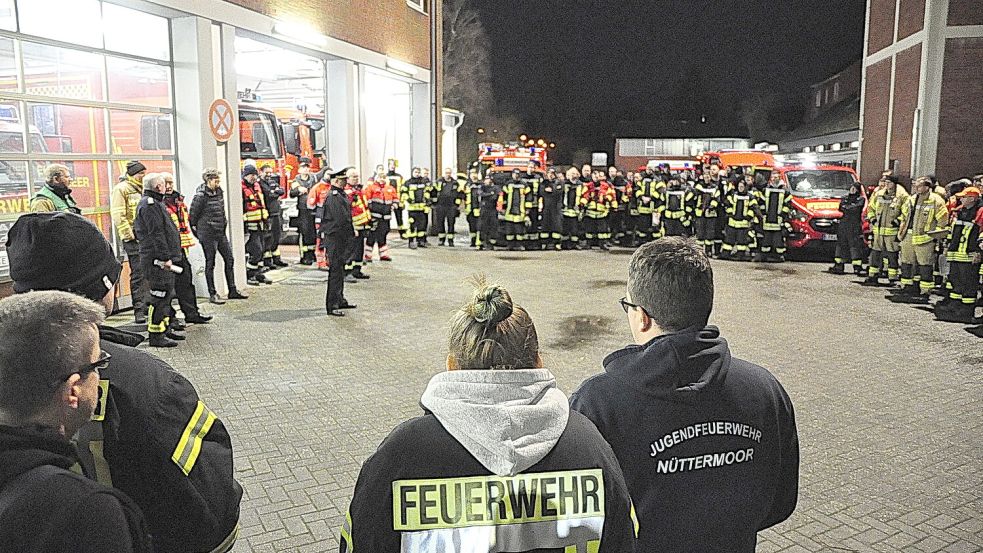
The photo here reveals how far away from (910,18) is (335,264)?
17.0 metres

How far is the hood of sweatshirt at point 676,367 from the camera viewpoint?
243cm

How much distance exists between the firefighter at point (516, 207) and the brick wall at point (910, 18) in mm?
10411

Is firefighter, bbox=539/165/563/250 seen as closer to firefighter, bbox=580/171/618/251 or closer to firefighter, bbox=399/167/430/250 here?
firefighter, bbox=580/171/618/251

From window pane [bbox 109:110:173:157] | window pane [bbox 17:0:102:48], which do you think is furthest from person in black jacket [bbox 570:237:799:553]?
window pane [bbox 109:110:173:157]

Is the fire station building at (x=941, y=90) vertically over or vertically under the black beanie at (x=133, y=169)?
over

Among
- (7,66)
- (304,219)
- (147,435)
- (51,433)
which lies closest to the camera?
(51,433)

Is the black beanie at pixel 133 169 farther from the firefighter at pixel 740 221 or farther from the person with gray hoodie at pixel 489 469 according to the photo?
the firefighter at pixel 740 221

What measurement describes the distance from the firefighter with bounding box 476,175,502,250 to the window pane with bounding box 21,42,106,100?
9.64 metres

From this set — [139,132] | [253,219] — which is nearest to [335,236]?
[253,219]

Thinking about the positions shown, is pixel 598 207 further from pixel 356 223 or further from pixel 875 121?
pixel 875 121

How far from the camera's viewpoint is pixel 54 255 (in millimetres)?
2516

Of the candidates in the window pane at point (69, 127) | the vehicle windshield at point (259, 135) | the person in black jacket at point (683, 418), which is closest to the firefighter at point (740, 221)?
the vehicle windshield at point (259, 135)

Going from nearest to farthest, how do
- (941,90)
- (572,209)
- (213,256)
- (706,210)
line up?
(213,256) < (706,210) < (941,90) < (572,209)

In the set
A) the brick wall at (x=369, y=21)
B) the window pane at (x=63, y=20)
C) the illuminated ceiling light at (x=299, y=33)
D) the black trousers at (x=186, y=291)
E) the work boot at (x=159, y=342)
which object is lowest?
the work boot at (x=159, y=342)
